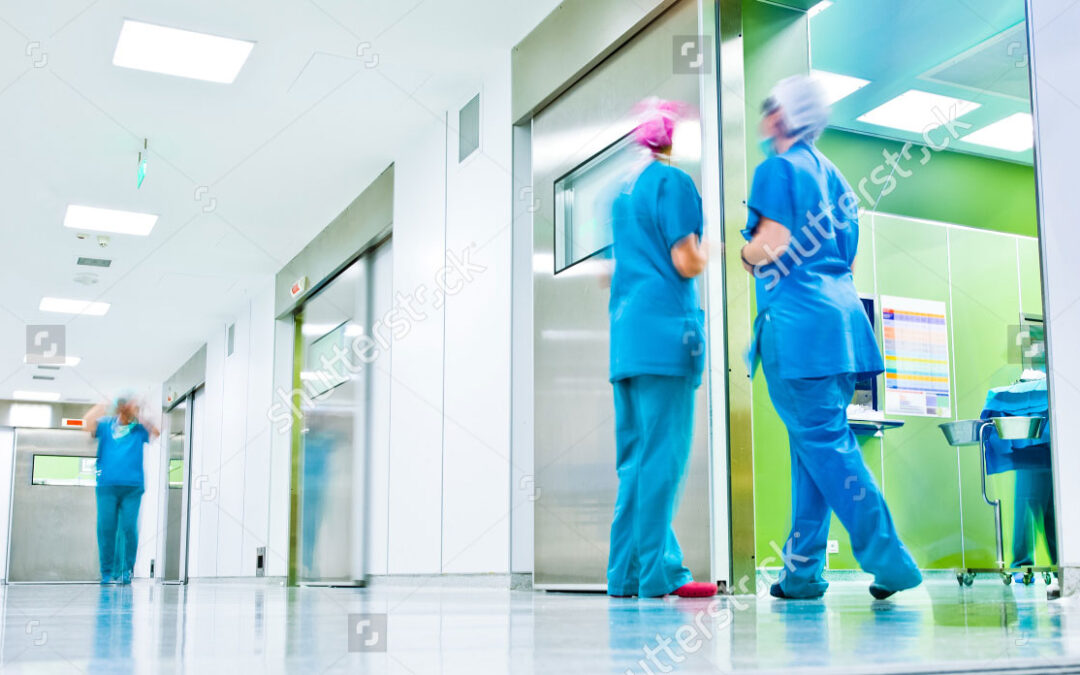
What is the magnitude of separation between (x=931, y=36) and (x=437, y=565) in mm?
3944

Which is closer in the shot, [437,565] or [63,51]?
[63,51]

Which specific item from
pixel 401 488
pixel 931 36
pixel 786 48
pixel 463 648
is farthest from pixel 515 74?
pixel 463 648

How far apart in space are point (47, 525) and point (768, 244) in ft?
57.2

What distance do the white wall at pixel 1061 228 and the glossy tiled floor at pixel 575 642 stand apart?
2.07ft

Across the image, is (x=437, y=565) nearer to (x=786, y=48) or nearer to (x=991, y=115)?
(x=786, y=48)

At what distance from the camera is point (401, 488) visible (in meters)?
7.18

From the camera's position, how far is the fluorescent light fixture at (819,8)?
15.7 feet

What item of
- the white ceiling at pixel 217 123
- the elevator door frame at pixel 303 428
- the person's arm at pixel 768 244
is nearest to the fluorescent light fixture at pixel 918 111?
the white ceiling at pixel 217 123

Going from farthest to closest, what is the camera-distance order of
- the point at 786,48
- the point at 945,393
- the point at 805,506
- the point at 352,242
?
the point at 352,242
the point at 945,393
the point at 786,48
the point at 805,506

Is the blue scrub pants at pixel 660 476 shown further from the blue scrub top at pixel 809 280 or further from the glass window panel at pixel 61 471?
the glass window panel at pixel 61 471

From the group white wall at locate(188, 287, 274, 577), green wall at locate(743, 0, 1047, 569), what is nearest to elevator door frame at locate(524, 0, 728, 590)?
green wall at locate(743, 0, 1047, 569)

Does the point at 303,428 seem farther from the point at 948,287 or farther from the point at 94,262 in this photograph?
the point at 948,287

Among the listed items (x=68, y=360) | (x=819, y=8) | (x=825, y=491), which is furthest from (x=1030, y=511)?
(x=68, y=360)

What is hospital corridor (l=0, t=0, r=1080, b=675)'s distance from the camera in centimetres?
277
